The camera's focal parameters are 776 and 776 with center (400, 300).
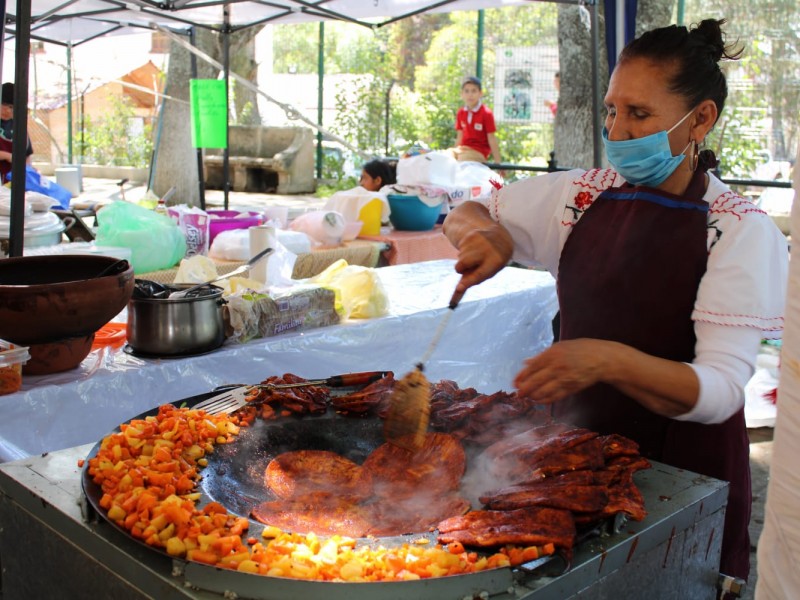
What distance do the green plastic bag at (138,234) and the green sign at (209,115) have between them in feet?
8.46

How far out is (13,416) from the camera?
246 centimetres

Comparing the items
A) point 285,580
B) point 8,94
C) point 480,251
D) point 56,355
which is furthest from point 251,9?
point 285,580

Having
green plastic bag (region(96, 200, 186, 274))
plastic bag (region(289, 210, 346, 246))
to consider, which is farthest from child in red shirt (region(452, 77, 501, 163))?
green plastic bag (region(96, 200, 186, 274))

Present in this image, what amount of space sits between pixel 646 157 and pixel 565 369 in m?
0.60

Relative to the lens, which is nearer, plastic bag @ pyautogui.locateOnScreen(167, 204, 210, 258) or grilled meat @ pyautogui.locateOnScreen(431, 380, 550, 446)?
grilled meat @ pyautogui.locateOnScreen(431, 380, 550, 446)

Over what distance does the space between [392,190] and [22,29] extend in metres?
3.41

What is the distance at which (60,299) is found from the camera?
2.36m

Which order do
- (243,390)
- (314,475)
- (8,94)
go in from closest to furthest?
1. (314,475)
2. (243,390)
3. (8,94)

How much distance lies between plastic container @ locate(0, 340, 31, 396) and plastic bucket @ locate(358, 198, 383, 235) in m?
3.26

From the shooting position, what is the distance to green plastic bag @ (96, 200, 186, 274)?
405 cm

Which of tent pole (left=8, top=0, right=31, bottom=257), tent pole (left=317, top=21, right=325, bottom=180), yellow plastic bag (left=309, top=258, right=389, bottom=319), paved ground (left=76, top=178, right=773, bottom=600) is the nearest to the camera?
tent pole (left=8, top=0, right=31, bottom=257)

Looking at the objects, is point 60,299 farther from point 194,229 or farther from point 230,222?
point 230,222

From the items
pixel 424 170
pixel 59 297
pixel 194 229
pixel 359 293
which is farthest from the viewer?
pixel 424 170

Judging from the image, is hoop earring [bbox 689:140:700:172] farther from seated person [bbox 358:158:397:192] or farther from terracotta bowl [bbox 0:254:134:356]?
seated person [bbox 358:158:397:192]
